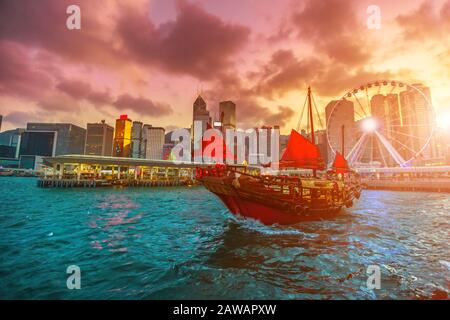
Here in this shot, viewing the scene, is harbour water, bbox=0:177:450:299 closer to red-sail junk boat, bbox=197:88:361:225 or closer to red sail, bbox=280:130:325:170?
red-sail junk boat, bbox=197:88:361:225

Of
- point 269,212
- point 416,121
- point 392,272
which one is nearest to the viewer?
point 392,272

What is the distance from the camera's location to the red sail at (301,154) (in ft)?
64.7

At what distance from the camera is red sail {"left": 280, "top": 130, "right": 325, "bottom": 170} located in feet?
64.7

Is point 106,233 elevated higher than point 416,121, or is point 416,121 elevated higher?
point 416,121

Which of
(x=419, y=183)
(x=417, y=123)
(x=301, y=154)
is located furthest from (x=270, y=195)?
(x=417, y=123)

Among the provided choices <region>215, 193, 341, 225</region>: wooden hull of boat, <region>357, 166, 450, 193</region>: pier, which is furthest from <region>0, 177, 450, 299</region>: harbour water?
<region>357, 166, 450, 193</region>: pier

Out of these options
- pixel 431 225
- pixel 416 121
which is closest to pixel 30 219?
pixel 431 225

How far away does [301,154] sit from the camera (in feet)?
65.7

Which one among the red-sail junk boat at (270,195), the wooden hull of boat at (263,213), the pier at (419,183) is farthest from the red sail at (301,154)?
the pier at (419,183)

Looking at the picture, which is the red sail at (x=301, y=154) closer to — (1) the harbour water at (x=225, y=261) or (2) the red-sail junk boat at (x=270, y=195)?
(2) the red-sail junk boat at (x=270, y=195)

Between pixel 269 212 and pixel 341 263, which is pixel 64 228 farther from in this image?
pixel 341 263

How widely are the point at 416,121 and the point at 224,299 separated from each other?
15095 cm
